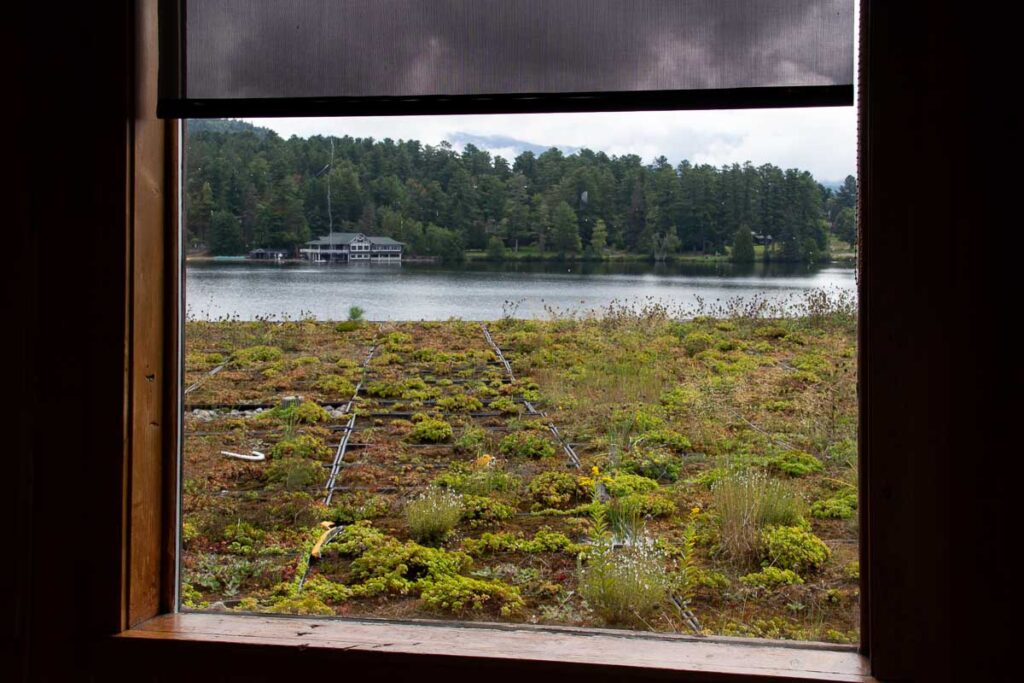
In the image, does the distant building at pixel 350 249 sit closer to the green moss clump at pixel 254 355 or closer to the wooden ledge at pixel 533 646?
the green moss clump at pixel 254 355

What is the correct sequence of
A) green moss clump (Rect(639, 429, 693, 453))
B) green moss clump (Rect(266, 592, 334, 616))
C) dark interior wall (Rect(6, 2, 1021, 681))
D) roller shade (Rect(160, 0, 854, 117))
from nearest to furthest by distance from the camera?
dark interior wall (Rect(6, 2, 1021, 681))
roller shade (Rect(160, 0, 854, 117))
green moss clump (Rect(266, 592, 334, 616))
green moss clump (Rect(639, 429, 693, 453))

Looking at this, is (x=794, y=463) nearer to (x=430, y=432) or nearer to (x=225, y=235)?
(x=430, y=432)

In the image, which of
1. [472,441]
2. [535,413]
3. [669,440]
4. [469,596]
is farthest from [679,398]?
[469,596]

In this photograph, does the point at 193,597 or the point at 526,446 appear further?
the point at 526,446

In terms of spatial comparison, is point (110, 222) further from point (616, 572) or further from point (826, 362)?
point (826, 362)

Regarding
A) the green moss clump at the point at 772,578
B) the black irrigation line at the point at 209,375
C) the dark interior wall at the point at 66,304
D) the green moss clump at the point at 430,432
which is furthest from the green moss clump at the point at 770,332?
the dark interior wall at the point at 66,304

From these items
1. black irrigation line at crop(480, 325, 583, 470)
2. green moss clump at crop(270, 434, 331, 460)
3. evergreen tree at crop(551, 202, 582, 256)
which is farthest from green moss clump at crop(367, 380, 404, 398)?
evergreen tree at crop(551, 202, 582, 256)

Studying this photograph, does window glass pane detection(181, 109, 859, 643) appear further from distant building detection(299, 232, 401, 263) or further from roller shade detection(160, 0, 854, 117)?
roller shade detection(160, 0, 854, 117)
